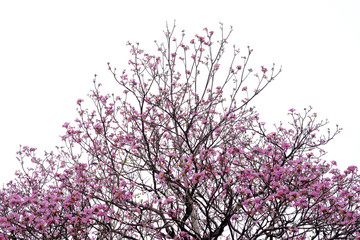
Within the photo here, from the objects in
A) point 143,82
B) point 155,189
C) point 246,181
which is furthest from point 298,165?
point 143,82

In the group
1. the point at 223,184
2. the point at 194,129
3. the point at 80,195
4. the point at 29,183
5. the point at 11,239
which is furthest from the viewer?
the point at 29,183

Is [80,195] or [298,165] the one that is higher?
[298,165]

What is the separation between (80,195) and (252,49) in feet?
15.6

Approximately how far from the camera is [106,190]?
641 centimetres

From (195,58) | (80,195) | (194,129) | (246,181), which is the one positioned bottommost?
(80,195)

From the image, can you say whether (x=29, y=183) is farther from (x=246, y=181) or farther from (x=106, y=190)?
(x=246, y=181)

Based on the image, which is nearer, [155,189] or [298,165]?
[298,165]

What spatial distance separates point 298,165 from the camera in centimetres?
515

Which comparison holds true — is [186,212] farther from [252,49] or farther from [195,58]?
[252,49]

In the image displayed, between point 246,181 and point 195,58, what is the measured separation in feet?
9.73

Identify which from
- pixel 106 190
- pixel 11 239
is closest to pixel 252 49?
pixel 106 190

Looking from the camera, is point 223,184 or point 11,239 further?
point 11,239

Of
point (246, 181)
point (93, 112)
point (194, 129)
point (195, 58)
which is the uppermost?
point (195, 58)

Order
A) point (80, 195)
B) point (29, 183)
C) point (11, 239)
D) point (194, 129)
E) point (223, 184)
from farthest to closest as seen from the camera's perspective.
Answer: point (29, 183), point (194, 129), point (11, 239), point (80, 195), point (223, 184)
